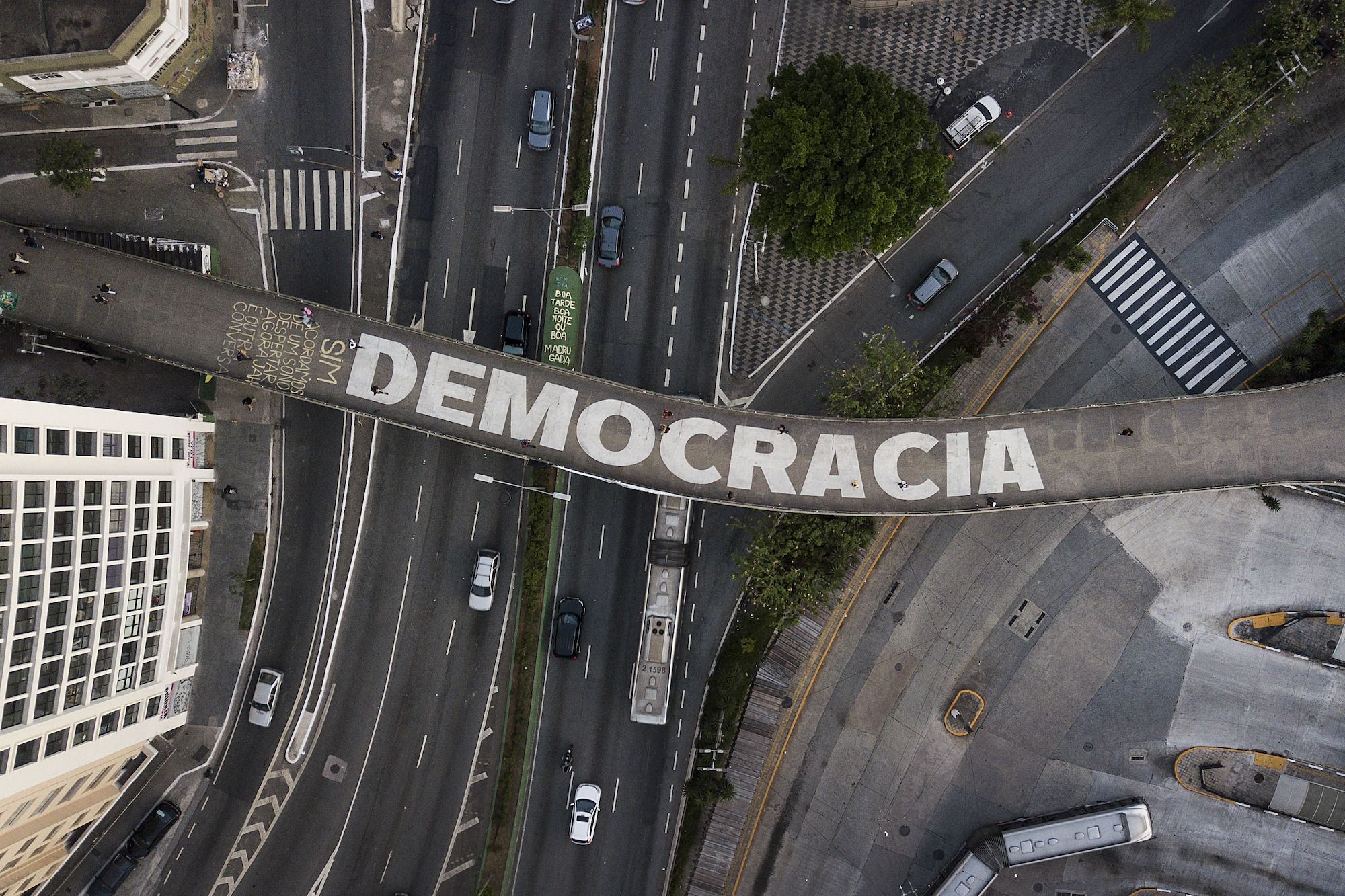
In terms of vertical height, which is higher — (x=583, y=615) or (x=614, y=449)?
(x=614, y=449)

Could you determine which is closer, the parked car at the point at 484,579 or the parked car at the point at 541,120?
the parked car at the point at 541,120

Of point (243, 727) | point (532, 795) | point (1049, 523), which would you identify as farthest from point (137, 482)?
point (1049, 523)

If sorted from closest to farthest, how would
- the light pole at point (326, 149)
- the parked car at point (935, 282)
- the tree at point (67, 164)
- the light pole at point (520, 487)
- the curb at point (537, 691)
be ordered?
the tree at point (67, 164) → the parked car at point (935, 282) → the light pole at point (520, 487) → the curb at point (537, 691) → the light pole at point (326, 149)

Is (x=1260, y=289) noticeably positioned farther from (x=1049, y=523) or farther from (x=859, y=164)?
(x=859, y=164)

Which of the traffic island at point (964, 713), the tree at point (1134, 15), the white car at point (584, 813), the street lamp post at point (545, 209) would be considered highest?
the tree at point (1134, 15)

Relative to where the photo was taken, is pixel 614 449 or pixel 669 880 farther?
pixel 669 880

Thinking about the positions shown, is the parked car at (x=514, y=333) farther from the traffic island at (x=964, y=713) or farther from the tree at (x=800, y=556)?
the traffic island at (x=964, y=713)

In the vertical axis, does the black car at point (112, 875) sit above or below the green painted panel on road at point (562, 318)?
below

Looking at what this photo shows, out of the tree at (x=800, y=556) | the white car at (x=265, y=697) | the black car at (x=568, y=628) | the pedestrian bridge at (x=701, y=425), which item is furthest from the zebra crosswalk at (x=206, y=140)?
the tree at (x=800, y=556)
